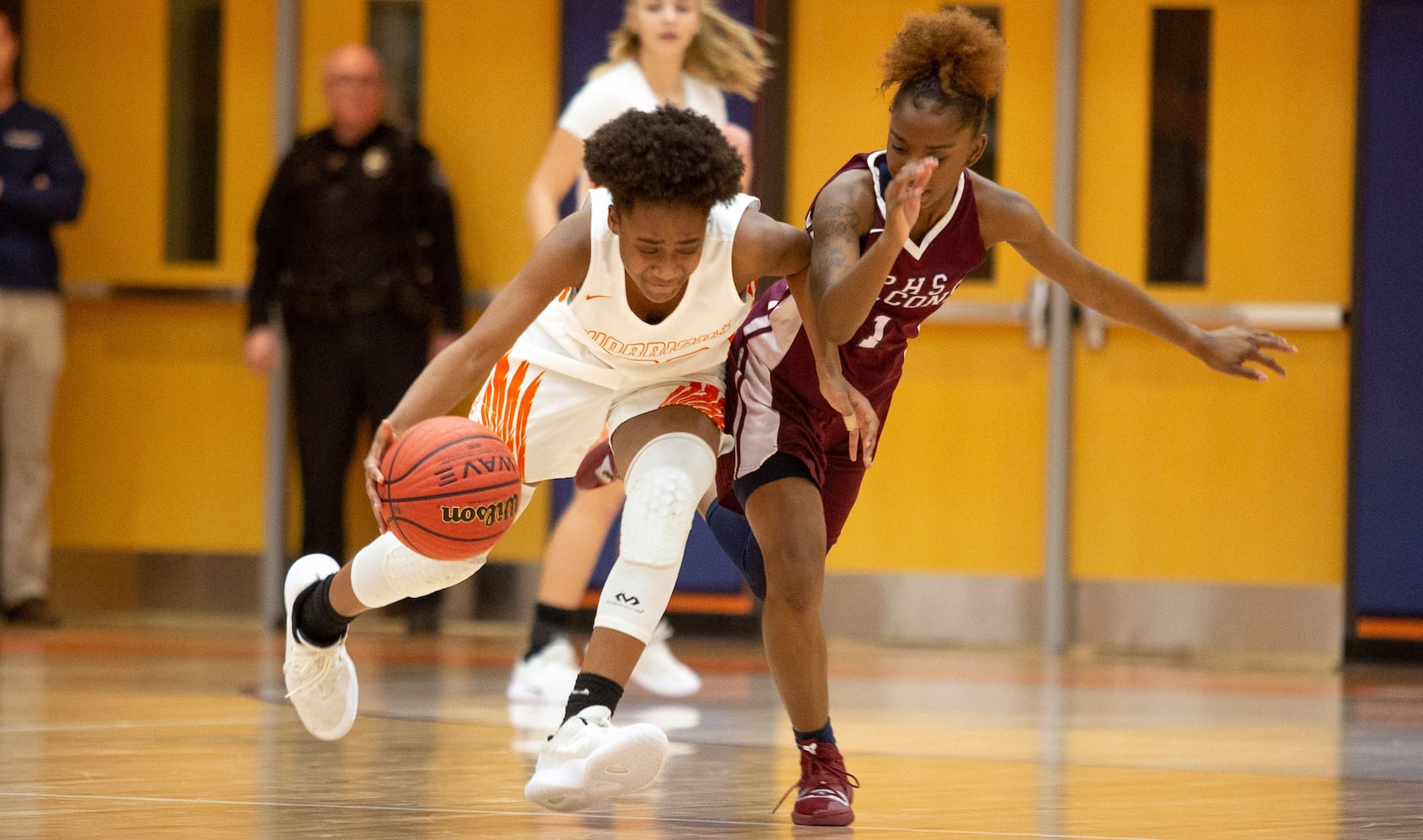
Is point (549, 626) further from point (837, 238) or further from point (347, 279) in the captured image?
point (347, 279)

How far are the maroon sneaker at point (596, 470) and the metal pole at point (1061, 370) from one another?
3.70 m

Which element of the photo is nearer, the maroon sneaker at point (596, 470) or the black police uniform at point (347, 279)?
the maroon sneaker at point (596, 470)

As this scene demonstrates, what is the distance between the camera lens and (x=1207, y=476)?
7.24 meters

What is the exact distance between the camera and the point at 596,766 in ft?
9.73

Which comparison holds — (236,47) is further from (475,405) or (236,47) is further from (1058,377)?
(475,405)

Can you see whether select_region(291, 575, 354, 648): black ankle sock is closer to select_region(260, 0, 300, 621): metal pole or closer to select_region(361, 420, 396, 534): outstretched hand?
select_region(361, 420, 396, 534): outstretched hand

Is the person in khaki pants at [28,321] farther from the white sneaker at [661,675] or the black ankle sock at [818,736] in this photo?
the black ankle sock at [818,736]

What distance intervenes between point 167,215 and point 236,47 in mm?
760

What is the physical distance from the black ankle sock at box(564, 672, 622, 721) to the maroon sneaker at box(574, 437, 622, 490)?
2.27 ft

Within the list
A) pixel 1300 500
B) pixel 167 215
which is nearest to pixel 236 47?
pixel 167 215

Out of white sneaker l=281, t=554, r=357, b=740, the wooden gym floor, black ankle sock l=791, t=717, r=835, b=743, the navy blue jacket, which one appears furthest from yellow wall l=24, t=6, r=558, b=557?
black ankle sock l=791, t=717, r=835, b=743

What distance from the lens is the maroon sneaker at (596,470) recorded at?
3.83 m

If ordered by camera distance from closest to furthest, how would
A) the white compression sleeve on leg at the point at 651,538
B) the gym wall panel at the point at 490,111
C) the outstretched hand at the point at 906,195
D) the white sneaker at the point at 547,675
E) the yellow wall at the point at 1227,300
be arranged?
1. the outstretched hand at the point at 906,195
2. the white compression sleeve on leg at the point at 651,538
3. the white sneaker at the point at 547,675
4. the yellow wall at the point at 1227,300
5. the gym wall panel at the point at 490,111

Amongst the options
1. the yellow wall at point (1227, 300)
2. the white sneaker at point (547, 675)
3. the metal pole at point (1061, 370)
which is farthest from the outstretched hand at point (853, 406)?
the yellow wall at point (1227, 300)
